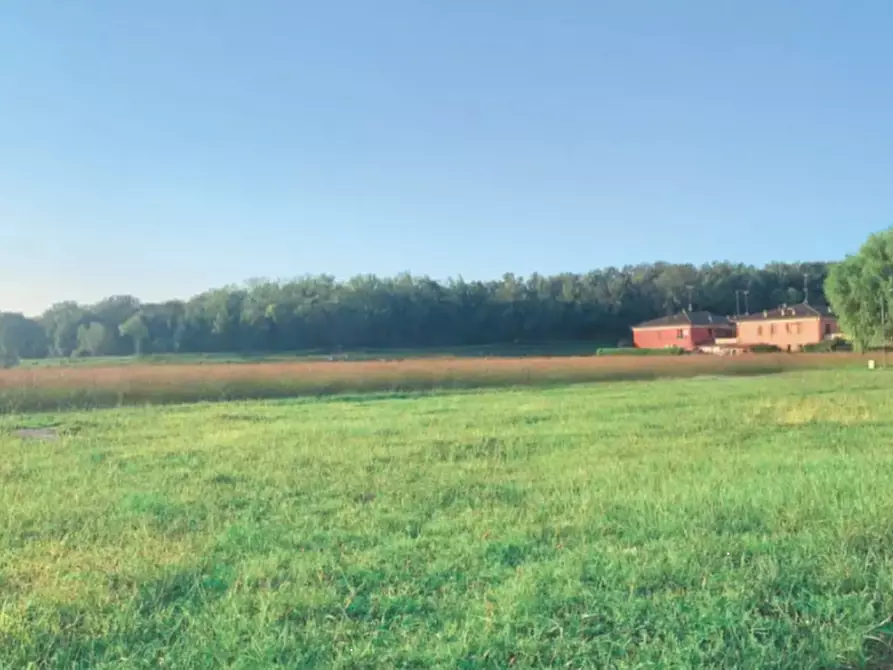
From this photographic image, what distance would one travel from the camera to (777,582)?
5.85 metres

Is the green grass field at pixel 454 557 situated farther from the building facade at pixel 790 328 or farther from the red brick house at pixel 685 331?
the red brick house at pixel 685 331

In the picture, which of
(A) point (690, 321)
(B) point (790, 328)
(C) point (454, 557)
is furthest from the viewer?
(A) point (690, 321)

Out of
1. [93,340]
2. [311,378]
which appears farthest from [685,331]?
[93,340]

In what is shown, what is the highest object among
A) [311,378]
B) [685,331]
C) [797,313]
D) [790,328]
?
[797,313]

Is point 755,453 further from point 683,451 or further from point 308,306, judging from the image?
point 308,306

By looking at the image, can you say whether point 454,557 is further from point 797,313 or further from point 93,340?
point 93,340

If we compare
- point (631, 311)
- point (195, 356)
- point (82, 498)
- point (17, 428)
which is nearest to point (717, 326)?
point (631, 311)

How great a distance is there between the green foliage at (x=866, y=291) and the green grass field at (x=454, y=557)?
4599 centimetres

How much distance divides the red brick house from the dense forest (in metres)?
12.7

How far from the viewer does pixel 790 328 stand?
84.4m

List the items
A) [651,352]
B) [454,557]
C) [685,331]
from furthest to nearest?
[685,331] → [651,352] → [454,557]

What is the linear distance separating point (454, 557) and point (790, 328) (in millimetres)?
85324

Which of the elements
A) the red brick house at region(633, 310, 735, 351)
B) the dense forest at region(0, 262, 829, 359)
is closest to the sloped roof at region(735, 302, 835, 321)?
the red brick house at region(633, 310, 735, 351)

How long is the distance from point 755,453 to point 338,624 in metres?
9.56
